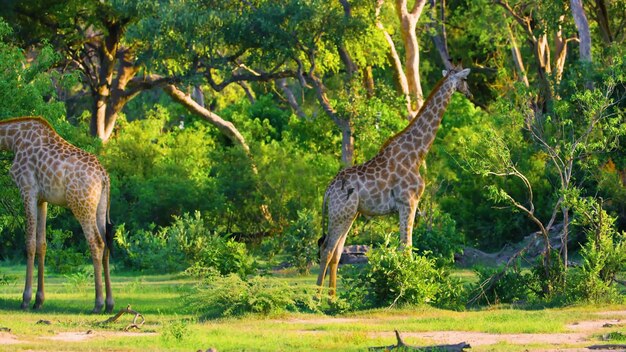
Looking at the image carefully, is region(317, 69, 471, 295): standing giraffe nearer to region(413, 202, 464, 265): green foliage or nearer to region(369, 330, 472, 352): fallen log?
region(413, 202, 464, 265): green foliage

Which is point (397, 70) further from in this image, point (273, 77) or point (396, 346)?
point (396, 346)

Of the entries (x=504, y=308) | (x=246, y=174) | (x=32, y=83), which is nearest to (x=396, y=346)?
(x=504, y=308)

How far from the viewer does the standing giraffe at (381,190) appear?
1570 centimetres

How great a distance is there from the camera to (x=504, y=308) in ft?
49.4

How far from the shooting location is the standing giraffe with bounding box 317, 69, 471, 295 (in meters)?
15.7

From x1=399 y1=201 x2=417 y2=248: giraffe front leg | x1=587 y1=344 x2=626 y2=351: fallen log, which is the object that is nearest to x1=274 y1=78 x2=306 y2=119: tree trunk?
x1=399 y1=201 x2=417 y2=248: giraffe front leg

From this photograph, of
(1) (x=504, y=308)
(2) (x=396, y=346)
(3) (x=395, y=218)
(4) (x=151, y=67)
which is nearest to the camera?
(2) (x=396, y=346)

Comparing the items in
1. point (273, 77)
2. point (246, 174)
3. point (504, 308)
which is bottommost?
point (504, 308)

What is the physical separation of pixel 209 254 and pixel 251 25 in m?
10.2

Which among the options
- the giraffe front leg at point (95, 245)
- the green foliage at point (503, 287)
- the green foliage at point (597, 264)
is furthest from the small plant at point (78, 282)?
the green foliage at point (597, 264)

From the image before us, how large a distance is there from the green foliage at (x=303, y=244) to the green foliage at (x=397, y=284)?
18.7 feet

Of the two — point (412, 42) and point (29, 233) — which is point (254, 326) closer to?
point (29, 233)

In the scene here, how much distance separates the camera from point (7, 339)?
11.8 m

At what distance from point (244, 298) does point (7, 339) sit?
3.21 meters
